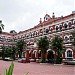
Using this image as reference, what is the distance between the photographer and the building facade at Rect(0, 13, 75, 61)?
39.3 m

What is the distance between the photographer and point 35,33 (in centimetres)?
5178

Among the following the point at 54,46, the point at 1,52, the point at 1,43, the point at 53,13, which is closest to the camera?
the point at 54,46

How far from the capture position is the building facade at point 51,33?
39.3 m

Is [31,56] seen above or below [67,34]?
below

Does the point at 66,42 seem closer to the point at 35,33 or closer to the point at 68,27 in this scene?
the point at 68,27

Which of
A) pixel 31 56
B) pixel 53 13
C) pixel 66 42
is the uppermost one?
pixel 53 13

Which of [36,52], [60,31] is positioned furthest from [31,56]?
[60,31]

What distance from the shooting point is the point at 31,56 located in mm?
49875

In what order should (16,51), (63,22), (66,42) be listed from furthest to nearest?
(16,51) → (63,22) → (66,42)

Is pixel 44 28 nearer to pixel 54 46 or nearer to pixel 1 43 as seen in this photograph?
pixel 54 46

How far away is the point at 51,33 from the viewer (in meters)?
44.9

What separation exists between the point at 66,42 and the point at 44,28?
10243 millimetres

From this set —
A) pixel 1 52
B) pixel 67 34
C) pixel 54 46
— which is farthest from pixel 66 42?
pixel 1 52

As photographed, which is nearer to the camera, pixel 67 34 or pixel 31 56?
pixel 67 34
